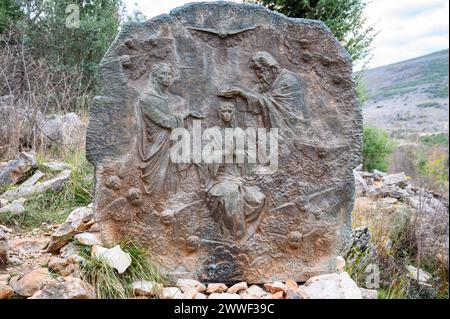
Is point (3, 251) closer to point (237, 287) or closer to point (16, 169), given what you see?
point (237, 287)

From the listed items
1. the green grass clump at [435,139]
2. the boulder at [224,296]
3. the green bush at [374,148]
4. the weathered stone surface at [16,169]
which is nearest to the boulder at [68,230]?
the boulder at [224,296]

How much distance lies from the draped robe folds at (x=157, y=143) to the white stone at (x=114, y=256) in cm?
50

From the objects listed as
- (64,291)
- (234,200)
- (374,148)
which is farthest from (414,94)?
(64,291)

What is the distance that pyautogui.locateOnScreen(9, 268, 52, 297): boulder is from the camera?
3.34m

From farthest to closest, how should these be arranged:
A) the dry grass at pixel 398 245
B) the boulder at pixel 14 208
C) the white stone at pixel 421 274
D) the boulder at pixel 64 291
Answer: the white stone at pixel 421 274
the dry grass at pixel 398 245
the boulder at pixel 14 208
the boulder at pixel 64 291

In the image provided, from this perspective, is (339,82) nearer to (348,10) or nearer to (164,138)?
(164,138)

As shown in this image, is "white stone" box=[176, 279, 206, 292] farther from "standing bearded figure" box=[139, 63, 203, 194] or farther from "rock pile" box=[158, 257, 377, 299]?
"standing bearded figure" box=[139, 63, 203, 194]

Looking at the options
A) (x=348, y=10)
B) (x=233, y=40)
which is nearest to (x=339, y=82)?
(x=233, y=40)

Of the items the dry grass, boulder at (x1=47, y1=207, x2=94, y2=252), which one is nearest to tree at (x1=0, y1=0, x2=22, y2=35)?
boulder at (x1=47, y1=207, x2=94, y2=252)

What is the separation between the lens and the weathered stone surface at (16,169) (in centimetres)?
561

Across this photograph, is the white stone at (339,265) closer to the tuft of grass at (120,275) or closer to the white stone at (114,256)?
the tuft of grass at (120,275)

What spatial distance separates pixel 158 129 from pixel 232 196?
2.53 feet

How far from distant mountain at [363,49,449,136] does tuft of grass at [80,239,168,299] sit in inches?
585

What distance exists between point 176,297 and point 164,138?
47.0 inches
